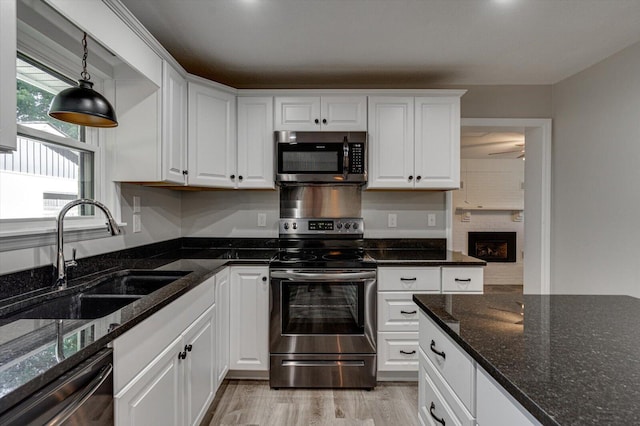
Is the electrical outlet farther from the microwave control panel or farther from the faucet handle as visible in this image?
the microwave control panel

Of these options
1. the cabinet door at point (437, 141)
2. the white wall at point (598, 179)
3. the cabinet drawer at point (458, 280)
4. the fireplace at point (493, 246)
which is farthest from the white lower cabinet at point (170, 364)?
the fireplace at point (493, 246)

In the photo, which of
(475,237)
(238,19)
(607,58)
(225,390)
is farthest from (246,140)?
(475,237)

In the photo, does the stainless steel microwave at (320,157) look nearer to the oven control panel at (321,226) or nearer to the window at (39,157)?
the oven control panel at (321,226)

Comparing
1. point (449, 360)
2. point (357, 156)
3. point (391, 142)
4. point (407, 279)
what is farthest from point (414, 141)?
point (449, 360)

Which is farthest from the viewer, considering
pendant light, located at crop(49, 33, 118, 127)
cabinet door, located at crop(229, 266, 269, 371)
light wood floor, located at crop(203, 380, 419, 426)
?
cabinet door, located at crop(229, 266, 269, 371)

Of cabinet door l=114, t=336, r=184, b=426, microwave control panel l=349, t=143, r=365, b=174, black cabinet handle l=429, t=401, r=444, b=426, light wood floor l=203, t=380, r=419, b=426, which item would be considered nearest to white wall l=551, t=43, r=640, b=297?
light wood floor l=203, t=380, r=419, b=426

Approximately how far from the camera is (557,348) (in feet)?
2.69

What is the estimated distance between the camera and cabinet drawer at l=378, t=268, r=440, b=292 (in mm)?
2299

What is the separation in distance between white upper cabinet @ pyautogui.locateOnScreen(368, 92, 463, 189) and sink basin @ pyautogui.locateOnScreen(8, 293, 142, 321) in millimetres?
1841

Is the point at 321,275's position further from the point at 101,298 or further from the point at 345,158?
the point at 101,298

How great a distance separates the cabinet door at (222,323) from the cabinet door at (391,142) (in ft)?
4.32

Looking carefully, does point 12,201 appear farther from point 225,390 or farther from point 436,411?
point 436,411

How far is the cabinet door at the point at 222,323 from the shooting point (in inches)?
81.7

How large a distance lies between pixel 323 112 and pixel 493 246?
15.1ft
